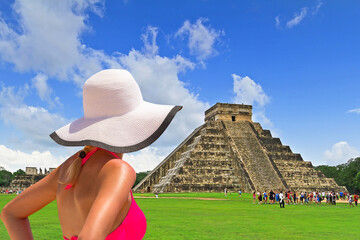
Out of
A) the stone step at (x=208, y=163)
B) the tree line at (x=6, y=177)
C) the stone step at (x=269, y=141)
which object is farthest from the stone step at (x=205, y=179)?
the tree line at (x=6, y=177)

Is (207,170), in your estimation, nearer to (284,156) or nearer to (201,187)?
(201,187)

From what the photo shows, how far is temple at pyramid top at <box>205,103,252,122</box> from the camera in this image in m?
46.2

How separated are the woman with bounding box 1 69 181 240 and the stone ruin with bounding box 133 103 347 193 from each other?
33719mm

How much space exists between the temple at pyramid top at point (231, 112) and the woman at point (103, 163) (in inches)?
1752

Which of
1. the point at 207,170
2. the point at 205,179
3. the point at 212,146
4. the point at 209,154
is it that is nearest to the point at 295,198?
the point at 205,179

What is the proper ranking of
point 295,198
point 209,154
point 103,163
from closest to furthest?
1. point 103,163
2. point 295,198
3. point 209,154

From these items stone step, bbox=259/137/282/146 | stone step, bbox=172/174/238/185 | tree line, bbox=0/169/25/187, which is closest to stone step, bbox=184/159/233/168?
stone step, bbox=172/174/238/185

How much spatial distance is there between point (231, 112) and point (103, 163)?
45454 millimetres

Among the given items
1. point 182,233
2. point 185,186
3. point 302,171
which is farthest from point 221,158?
point 182,233

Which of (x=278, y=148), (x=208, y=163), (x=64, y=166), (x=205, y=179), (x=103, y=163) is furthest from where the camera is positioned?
(x=278, y=148)

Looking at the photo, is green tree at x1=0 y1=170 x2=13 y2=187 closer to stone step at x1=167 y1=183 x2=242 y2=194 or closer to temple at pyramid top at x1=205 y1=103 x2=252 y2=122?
temple at pyramid top at x1=205 y1=103 x2=252 y2=122

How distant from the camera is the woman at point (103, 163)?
66.2 inches

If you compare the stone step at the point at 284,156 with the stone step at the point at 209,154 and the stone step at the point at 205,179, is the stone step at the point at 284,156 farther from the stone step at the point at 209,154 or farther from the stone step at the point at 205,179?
the stone step at the point at 205,179

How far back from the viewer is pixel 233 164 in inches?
1591
